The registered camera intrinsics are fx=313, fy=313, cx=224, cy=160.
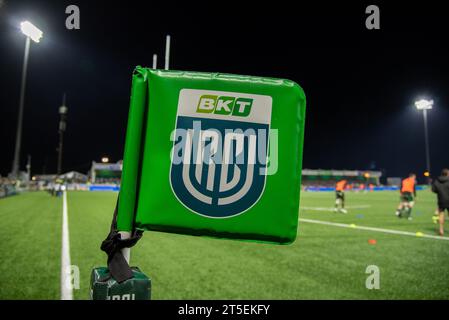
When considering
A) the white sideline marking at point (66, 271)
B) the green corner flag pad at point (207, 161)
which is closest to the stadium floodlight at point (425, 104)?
the white sideline marking at point (66, 271)

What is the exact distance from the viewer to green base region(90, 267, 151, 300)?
100 centimetres

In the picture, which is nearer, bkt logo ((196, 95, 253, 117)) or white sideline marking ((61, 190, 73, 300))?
bkt logo ((196, 95, 253, 117))

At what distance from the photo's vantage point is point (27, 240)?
783 cm

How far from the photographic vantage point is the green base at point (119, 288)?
3.28 feet

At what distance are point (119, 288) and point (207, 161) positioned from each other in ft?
1.65

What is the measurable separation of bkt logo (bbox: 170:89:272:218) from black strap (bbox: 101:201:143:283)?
0.74 feet

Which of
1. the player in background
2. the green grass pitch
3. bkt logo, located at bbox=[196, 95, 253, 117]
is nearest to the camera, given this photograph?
bkt logo, located at bbox=[196, 95, 253, 117]

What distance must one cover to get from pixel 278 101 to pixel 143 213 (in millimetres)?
626

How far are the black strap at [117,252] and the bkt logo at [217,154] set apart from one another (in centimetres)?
23

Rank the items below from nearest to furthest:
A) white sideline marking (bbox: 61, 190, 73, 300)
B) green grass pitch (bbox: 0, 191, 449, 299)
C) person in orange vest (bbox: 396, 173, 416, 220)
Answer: white sideline marking (bbox: 61, 190, 73, 300), green grass pitch (bbox: 0, 191, 449, 299), person in orange vest (bbox: 396, 173, 416, 220)

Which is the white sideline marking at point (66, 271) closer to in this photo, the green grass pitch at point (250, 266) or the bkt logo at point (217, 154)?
the green grass pitch at point (250, 266)

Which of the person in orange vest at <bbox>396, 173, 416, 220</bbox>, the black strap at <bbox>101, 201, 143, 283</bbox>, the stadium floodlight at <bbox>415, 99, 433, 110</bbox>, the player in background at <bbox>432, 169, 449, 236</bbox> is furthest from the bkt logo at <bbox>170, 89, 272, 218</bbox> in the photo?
the stadium floodlight at <bbox>415, 99, 433, 110</bbox>

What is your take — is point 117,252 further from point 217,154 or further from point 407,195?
→ point 407,195

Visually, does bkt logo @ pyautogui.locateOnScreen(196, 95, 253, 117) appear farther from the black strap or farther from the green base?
the green base
